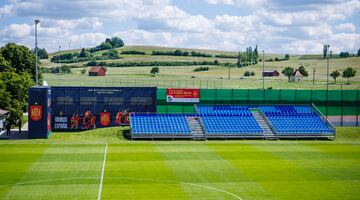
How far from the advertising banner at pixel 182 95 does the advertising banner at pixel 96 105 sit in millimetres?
2069

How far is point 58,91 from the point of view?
60750 mm

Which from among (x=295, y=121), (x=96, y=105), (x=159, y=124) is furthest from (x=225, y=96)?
(x=96, y=105)

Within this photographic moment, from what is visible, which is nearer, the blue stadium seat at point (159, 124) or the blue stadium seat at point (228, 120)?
the blue stadium seat at point (159, 124)

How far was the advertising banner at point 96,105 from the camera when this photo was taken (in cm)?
6062

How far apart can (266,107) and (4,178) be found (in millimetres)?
36425

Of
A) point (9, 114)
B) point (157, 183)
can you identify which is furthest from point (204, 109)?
point (157, 183)

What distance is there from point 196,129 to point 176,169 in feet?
64.1

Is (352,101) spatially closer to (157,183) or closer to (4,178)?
(157,183)

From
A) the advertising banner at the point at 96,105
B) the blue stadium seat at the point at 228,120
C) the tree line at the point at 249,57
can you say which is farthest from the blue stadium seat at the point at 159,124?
the tree line at the point at 249,57

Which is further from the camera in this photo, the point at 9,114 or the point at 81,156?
the point at 9,114

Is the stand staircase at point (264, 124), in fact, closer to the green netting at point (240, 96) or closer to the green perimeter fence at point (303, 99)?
the green netting at point (240, 96)

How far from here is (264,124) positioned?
2406 inches

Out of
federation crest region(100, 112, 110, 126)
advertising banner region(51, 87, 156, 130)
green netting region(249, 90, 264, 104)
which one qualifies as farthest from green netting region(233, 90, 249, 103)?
federation crest region(100, 112, 110, 126)

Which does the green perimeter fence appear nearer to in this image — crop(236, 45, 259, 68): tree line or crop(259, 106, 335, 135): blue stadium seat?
crop(259, 106, 335, 135): blue stadium seat
